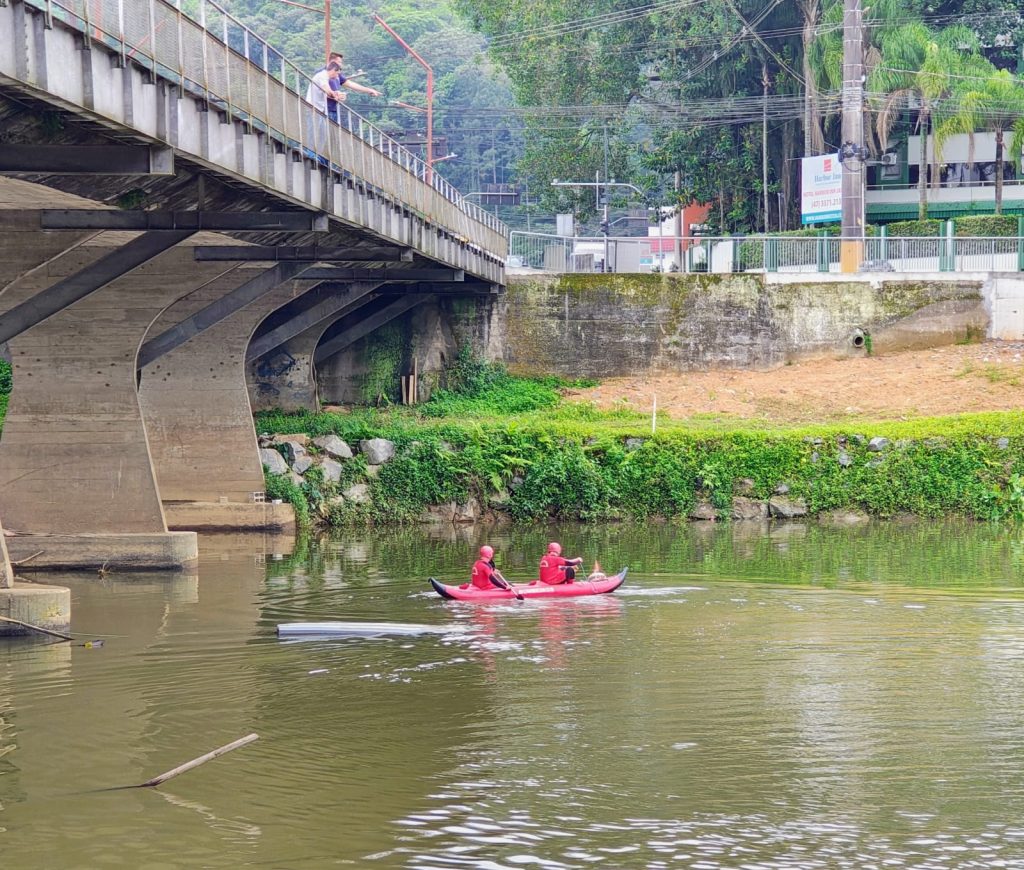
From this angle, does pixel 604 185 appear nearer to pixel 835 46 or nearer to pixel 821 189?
pixel 821 189

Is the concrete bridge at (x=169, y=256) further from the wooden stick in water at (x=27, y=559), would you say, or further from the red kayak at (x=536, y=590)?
the red kayak at (x=536, y=590)

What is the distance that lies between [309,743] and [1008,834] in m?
6.75

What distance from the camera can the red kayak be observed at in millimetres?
25438

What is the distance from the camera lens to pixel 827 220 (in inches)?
2343

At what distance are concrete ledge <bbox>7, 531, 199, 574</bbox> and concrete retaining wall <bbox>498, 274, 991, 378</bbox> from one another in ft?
66.4

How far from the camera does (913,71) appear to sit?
59094mm

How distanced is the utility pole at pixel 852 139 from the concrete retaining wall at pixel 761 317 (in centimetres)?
118

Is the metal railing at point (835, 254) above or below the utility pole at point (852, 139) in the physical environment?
below

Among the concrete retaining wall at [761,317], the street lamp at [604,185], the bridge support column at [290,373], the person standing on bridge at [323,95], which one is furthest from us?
the street lamp at [604,185]

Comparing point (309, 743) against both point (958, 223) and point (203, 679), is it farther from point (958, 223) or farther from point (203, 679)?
point (958, 223)

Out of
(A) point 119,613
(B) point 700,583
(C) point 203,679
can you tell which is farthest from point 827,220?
(C) point 203,679

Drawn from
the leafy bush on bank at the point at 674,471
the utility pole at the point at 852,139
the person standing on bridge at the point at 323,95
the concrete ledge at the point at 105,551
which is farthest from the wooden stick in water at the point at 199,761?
the utility pole at the point at 852,139

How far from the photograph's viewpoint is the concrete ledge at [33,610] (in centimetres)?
2233

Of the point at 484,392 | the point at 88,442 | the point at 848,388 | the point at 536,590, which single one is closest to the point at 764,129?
the point at 848,388
